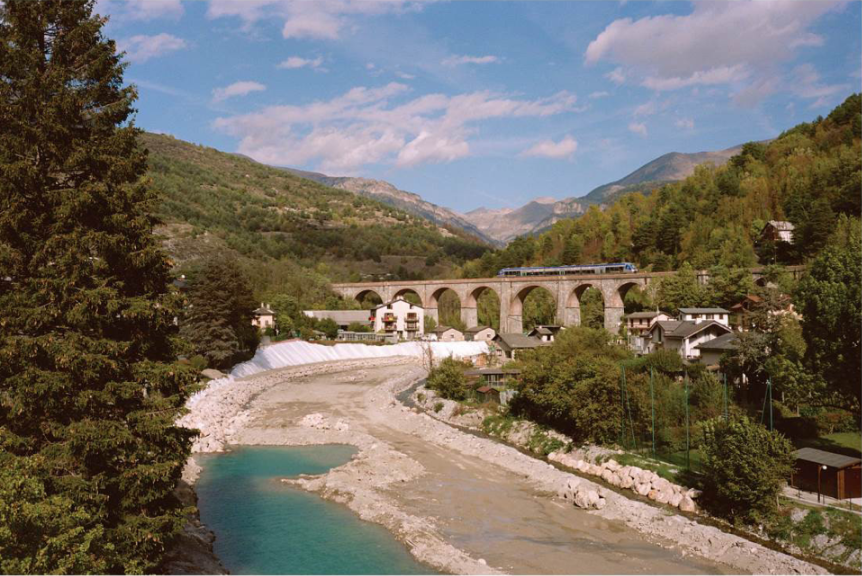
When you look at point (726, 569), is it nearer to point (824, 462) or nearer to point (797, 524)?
point (797, 524)

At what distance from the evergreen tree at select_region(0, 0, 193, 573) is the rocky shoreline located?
8.63 meters

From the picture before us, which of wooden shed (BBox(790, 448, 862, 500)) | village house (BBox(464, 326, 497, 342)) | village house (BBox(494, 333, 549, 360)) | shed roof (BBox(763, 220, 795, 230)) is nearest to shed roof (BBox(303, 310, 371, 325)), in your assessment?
village house (BBox(464, 326, 497, 342))

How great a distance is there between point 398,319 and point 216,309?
131ft

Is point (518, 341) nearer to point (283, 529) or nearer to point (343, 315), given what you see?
point (343, 315)

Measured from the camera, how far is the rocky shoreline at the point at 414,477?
54.7 ft

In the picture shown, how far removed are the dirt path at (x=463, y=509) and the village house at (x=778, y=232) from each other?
167 ft

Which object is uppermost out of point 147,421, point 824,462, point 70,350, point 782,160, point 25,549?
point 782,160

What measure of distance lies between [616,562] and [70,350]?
14.6 meters

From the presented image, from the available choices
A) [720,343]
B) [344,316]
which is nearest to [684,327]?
[720,343]

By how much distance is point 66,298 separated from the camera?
36.9 feet

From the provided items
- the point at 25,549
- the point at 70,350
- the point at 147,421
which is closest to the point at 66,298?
the point at 70,350

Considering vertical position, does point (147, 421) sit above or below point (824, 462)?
above

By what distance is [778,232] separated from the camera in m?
65.8

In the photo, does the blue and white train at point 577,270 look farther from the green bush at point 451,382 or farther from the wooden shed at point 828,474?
the wooden shed at point 828,474
